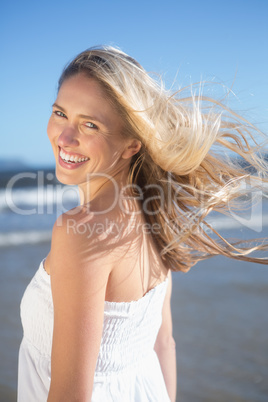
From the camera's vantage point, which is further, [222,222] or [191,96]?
[222,222]

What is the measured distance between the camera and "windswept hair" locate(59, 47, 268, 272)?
6.04 ft

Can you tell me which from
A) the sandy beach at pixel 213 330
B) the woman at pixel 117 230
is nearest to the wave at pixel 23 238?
the sandy beach at pixel 213 330

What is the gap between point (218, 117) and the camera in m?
2.09

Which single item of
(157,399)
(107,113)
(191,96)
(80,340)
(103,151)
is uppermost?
(191,96)

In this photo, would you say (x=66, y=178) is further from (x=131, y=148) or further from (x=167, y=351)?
(x=167, y=351)

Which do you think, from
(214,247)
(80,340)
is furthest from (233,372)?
(80,340)

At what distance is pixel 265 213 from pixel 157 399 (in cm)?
1144

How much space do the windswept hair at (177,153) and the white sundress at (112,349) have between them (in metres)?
0.32

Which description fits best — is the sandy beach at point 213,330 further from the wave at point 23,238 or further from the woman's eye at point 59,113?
the woman's eye at point 59,113

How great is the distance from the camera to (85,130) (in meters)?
1.75

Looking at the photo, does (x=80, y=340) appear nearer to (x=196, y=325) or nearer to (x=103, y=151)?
(x=103, y=151)

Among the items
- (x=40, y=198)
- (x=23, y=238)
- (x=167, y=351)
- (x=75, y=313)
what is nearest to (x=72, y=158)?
(x=75, y=313)

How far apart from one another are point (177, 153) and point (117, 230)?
0.49 m

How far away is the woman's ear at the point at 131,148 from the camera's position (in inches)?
74.9
